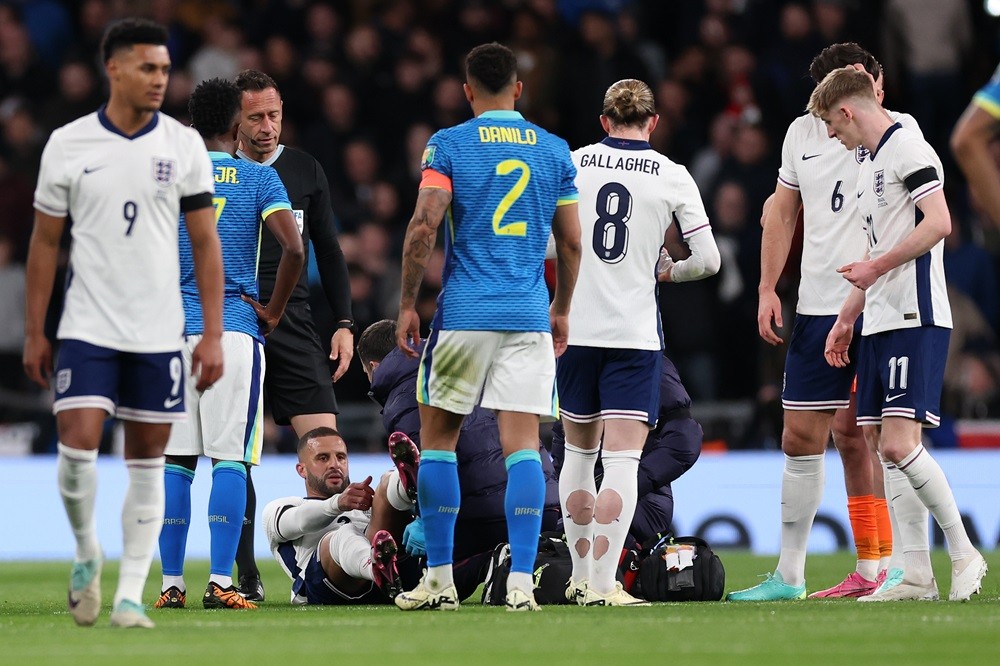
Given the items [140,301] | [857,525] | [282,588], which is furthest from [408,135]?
[140,301]

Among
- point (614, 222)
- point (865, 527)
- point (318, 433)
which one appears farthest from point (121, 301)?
point (865, 527)

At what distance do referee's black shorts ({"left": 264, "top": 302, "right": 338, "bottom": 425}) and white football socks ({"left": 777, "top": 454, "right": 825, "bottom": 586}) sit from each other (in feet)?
8.38

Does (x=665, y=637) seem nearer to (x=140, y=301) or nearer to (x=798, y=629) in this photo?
(x=798, y=629)

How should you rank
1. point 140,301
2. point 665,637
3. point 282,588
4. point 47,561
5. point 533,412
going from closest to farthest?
point 665,637, point 140,301, point 533,412, point 282,588, point 47,561

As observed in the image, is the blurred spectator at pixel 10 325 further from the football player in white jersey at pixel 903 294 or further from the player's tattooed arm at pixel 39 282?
the football player in white jersey at pixel 903 294

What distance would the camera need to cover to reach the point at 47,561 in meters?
13.5

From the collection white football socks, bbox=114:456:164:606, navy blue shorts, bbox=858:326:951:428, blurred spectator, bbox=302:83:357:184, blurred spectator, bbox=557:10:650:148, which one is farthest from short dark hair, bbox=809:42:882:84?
blurred spectator, bbox=302:83:357:184

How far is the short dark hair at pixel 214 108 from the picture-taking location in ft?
26.2

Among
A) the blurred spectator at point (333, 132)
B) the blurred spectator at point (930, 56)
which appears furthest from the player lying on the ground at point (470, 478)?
the blurred spectator at point (930, 56)

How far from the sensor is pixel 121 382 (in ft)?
20.6

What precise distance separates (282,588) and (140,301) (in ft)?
14.2

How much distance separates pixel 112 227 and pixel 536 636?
2179 mm

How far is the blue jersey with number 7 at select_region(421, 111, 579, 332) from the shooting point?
696cm

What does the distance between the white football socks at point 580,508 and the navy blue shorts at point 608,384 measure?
0.18 metres
